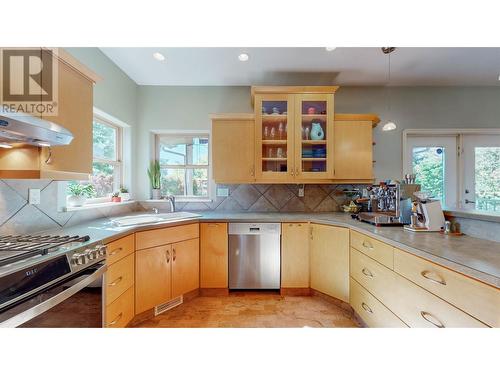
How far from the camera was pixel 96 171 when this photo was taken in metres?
2.28

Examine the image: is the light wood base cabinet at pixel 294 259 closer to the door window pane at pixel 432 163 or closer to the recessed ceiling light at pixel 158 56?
the door window pane at pixel 432 163

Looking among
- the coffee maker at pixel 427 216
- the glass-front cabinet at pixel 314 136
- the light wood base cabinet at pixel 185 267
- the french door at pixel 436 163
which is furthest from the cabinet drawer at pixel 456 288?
the french door at pixel 436 163

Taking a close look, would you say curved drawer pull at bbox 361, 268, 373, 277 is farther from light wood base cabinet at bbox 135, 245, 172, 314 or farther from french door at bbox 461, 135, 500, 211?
french door at bbox 461, 135, 500, 211

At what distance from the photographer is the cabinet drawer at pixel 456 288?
754mm

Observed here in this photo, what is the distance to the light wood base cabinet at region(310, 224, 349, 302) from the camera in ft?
6.19

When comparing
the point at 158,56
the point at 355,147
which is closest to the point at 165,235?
the point at 158,56

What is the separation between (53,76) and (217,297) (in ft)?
7.46

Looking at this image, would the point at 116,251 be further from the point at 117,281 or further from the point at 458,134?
the point at 458,134

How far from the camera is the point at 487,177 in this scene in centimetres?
280

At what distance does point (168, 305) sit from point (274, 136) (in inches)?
86.5

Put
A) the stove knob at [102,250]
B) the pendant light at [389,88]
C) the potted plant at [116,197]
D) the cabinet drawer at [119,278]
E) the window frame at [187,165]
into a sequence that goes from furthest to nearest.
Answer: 1. the window frame at [187,165]
2. the potted plant at [116,197]
3. the pendant light at [389,88]
4. the cabinet drawer at [119,278]
5. the stove knob at [102,250]

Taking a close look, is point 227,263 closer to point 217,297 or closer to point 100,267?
point 217,297

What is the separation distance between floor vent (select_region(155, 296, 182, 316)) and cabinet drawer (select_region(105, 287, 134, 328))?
0.85 feet
